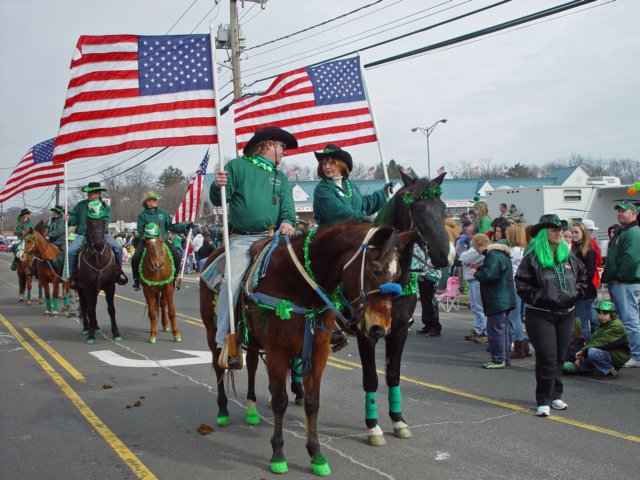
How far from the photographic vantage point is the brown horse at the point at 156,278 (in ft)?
36.2

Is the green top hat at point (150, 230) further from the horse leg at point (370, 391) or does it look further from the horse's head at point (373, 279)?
the horse's head at point (373, 279)

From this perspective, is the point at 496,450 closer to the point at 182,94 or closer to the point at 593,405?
the point at 593,405

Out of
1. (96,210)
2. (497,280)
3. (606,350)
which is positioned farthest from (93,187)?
(606,350)

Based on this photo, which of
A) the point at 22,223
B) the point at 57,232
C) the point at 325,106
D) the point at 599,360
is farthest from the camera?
the point at 22,223

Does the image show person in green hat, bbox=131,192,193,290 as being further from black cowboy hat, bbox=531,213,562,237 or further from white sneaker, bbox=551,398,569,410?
white sneaker, bbox=551,398,569,410

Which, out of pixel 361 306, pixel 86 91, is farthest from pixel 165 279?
Answer: pixel 361 306

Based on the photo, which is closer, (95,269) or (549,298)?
(549,298)

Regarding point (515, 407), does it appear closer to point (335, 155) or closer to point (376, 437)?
point (376, 437)

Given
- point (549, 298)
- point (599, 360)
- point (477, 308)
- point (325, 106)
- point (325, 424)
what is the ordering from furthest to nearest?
point (477, 308)
point (325, 106)
point (599, 360)
point (549, 298)
point (325, 424)

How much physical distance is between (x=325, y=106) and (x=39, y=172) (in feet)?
27.8

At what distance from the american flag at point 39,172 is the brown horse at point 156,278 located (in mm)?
4451

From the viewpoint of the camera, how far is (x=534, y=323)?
6348 mm

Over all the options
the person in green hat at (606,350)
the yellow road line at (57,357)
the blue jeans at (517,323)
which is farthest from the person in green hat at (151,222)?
the person in green hat at (606,350)

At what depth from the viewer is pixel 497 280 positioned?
8672 millimetres
